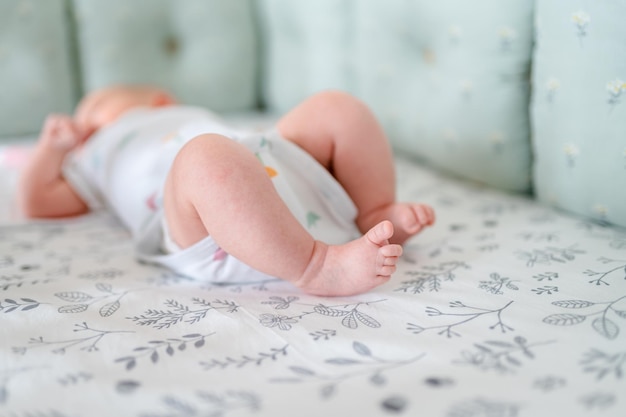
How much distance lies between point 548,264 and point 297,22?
1149 mm

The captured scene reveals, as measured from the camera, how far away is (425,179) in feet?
4.41

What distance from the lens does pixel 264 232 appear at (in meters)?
0.76

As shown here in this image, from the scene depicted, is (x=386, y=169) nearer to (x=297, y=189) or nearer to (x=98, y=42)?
(x=297, y=189)

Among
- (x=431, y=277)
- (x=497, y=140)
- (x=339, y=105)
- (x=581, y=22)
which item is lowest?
(x=431, y=277)

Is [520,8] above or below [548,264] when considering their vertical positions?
above

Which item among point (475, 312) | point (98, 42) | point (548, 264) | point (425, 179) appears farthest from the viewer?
point (98, 42)

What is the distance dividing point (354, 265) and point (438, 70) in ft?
2.28

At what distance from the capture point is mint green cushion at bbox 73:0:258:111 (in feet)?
5.70

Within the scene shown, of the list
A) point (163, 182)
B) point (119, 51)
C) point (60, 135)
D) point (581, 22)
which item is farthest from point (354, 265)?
point (119, 51)

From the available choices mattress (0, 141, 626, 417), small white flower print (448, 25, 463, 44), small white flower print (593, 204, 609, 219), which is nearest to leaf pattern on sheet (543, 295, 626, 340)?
mattress (0, 141, 626, 417)

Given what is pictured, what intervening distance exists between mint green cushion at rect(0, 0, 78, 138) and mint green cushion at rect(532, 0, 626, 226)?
49.9 inches

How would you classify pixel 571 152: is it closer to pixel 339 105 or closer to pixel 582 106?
pixel 582 106

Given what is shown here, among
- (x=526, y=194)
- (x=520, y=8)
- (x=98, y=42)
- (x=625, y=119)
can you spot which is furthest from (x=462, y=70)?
(x=98, y=42)

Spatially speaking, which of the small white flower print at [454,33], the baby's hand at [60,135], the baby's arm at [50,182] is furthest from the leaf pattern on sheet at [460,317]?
the baby's hand at [60,135]
